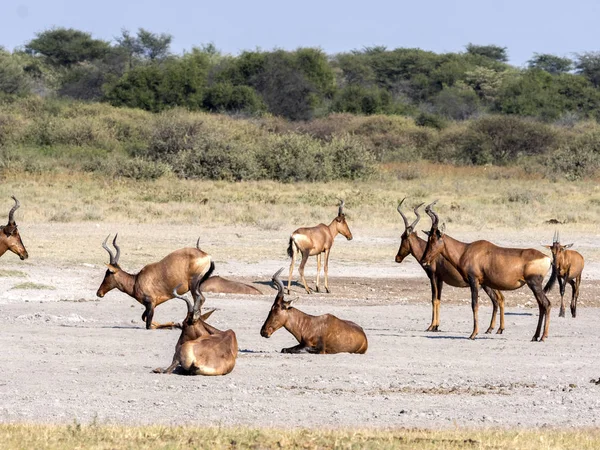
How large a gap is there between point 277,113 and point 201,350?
55.9m

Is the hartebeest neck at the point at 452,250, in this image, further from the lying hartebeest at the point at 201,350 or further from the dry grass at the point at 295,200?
the dry grass at the point at 295,200

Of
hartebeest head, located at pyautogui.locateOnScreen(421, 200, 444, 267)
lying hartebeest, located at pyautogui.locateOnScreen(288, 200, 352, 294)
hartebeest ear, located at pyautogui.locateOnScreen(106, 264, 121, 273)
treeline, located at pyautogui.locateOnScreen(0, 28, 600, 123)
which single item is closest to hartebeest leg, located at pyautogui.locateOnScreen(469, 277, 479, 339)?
hartebeest head, located at pyautogui.locateOnScreen(421, 200, 444, 267)

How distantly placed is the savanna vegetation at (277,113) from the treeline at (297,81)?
0.36ft

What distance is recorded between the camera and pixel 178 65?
65.2 meters

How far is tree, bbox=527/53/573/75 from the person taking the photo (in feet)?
312

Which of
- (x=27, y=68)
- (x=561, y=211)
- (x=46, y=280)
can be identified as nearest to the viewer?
(x=46, y=280)

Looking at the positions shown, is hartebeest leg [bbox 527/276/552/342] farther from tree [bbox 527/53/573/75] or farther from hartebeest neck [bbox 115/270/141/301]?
tree [bbox 527/53/573/75]

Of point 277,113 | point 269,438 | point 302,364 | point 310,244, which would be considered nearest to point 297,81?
point 277,113

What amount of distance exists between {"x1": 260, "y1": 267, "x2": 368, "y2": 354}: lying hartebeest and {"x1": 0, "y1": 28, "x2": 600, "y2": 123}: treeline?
49.6 meters

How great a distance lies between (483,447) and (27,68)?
77.8 meters

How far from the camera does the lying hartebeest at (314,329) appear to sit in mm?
12086

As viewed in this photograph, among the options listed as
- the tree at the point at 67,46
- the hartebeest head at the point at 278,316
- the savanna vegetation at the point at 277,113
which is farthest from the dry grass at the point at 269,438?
the tree at the point at 67,46

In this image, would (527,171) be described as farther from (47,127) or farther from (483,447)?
(483,447)


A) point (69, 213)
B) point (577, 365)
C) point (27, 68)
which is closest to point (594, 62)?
point (27, 68)
